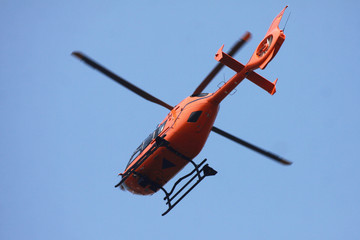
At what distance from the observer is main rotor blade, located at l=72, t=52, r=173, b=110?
588 inches

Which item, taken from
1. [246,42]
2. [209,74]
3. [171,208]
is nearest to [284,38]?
[246,42]

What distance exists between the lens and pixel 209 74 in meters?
15.3

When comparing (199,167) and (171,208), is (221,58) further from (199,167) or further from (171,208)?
(171,208)

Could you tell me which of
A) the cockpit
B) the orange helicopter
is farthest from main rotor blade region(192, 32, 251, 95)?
the cockpit

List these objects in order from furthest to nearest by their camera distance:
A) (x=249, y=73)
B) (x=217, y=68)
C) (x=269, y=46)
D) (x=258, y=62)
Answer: (x=217, y=68) → (x=249, y=73) → (x=258, y=62) → (x=269, y=46)

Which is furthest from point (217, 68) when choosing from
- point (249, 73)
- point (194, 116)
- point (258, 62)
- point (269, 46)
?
point (269, 46)

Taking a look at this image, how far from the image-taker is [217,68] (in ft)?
49.3

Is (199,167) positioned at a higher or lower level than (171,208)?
higher

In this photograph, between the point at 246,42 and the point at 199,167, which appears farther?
the point at 199,167

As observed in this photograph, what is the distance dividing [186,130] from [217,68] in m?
2.09

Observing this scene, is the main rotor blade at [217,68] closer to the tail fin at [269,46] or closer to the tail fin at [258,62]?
the tail fin at [258,62]

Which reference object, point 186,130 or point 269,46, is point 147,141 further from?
point 269,46

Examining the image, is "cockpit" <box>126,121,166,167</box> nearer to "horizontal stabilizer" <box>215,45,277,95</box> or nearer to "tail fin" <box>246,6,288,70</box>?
"horizontal stabilizer" <box>215,45,277,95</box>

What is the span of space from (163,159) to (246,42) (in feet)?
15.2
